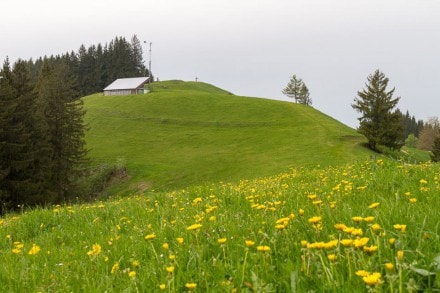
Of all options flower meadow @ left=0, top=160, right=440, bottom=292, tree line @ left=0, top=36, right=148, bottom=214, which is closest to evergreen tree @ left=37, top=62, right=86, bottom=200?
tree line @ left=0, top=36, right=148, bottom=214

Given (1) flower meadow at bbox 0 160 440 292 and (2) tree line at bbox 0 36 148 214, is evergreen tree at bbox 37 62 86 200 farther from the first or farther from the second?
(1) flower meadow at bbox 0 160 440 292

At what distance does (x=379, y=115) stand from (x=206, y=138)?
92.8 ft

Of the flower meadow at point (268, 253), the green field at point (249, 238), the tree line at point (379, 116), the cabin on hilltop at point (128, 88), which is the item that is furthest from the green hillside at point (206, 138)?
the flower meadow at point (268, 253)

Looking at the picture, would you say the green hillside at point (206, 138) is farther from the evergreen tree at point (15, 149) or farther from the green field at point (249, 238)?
the green field at point (249, 238)

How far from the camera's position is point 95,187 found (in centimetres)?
5397

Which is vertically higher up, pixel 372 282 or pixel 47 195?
pixel 372 282

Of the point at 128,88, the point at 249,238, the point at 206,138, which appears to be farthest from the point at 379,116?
the point at 128,88

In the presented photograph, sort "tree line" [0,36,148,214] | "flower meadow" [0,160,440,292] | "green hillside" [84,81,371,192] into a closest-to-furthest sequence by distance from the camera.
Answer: "flower meadow" [0,160,440,292] → "tree line" [0,36,148,214] → "green hillside" [84,81,371,192]

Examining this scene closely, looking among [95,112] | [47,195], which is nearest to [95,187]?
[47,195]

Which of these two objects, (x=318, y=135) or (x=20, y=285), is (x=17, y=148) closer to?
(x=20, y=285)

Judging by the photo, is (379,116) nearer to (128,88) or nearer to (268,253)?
(268,253)

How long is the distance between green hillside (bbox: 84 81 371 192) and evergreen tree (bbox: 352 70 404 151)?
287cm

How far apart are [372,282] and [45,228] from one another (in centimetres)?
674

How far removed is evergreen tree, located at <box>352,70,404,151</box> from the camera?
5603cm
